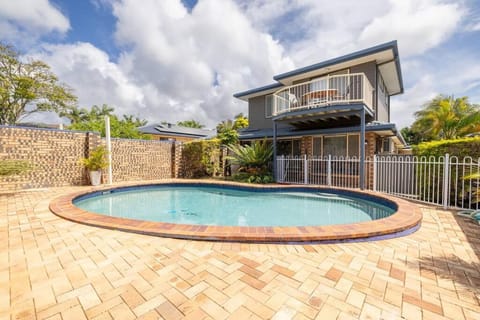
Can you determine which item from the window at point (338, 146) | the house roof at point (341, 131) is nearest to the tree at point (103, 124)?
the house roof at point (341, 131)

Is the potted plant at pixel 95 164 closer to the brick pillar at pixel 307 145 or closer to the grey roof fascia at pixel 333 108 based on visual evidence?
the grey roof fascia at pixel 333 108

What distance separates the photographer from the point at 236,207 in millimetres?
6980

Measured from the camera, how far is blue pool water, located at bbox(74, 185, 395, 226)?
18.5ft

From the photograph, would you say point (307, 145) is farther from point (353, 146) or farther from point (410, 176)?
point (410, 176)

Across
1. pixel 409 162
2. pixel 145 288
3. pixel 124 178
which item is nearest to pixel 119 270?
pixel 145 288

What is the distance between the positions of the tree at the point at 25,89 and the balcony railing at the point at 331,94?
1745cm

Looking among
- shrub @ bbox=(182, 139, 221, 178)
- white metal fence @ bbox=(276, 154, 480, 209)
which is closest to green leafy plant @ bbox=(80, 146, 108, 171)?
shrub @ bbox=(182, 139, 221, 178)

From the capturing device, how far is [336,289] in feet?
6.86

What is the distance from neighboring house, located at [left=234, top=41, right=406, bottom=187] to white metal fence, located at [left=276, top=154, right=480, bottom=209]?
91 centimetres

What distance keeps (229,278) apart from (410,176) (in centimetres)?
772

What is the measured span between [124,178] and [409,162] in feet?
40.6

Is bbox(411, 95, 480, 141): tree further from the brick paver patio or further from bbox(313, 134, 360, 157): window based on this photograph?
the brick paver patio

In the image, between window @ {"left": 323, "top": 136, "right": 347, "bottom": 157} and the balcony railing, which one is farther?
window @ {"left": 323, "top": 136, "right": 347, "bottom": 157}

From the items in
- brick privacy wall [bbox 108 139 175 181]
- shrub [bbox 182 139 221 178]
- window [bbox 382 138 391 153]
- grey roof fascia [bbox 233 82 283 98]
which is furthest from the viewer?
grey roof fascia [bbox 233 82 283 98]
